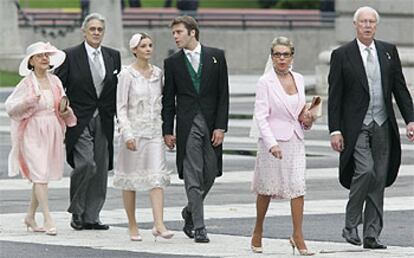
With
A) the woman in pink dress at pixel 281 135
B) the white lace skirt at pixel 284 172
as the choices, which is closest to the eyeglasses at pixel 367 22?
the woman in pink dress at pixel 281 135

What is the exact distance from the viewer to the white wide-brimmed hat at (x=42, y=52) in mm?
13461

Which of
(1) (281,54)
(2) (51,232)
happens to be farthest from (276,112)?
(2) (51,232)

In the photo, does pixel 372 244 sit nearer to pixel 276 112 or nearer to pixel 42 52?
pixel 276 112

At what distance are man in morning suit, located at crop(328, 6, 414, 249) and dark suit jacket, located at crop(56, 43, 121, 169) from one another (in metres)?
2.12

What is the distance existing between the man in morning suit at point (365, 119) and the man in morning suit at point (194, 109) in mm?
972

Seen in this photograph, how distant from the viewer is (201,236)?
496 inches

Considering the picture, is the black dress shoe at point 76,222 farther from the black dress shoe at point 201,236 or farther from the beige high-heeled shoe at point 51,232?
the black dress shoe at point 201,236

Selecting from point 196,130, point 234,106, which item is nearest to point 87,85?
point 196,130

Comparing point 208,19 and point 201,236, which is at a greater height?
point 201,236

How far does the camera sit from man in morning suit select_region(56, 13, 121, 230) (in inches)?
536

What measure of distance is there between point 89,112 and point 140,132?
0.89 meters

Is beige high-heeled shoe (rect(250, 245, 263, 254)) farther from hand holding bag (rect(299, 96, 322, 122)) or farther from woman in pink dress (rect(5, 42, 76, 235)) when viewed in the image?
woman in pink dress (rect(5, 42, 76, 235))

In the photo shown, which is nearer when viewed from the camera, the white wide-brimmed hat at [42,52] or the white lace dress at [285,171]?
the white lace dress at [285,171]

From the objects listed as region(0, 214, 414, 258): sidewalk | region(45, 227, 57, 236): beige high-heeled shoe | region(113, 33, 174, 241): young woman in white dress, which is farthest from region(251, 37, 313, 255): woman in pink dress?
region(45, 227, 57, 236): beige high-heeled shoe
